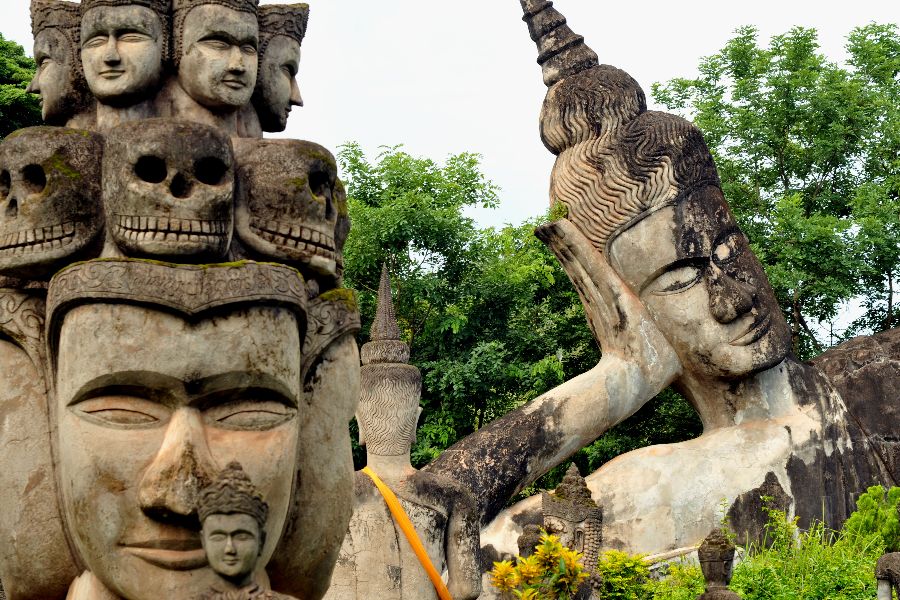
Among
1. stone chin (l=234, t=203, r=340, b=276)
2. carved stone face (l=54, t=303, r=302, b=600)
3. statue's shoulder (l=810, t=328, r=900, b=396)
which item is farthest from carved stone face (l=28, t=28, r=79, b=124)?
statue's shoulder (l=810, t=328, r=900, b=396)

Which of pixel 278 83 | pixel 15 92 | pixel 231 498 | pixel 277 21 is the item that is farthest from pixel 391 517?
pixel 15 92

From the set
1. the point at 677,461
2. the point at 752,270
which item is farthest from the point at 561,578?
the point at 752,270

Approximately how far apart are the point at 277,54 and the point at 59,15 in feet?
2.88

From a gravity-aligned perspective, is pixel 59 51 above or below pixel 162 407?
above

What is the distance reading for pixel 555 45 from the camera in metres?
14.5

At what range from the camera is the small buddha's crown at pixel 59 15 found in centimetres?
558

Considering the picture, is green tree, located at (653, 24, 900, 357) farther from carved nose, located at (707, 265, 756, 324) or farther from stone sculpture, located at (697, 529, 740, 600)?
stone sculpture, located at (697, 529, 740, 600)

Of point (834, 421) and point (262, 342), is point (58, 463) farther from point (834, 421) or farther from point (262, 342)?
point (834, 421)

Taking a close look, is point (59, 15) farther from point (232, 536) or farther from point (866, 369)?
point (866, 369)

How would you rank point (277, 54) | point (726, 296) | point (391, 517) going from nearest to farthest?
point (277, 54) → point (391, 517) → point (726, 296)

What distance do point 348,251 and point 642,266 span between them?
15.9ft

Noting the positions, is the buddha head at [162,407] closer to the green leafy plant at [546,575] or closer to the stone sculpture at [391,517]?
the green leafy plant at [546,575]

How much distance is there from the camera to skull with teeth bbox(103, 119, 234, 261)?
4852 mm

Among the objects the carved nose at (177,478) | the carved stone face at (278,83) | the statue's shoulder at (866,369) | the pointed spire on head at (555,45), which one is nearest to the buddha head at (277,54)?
the carved stone face at (278,83)
